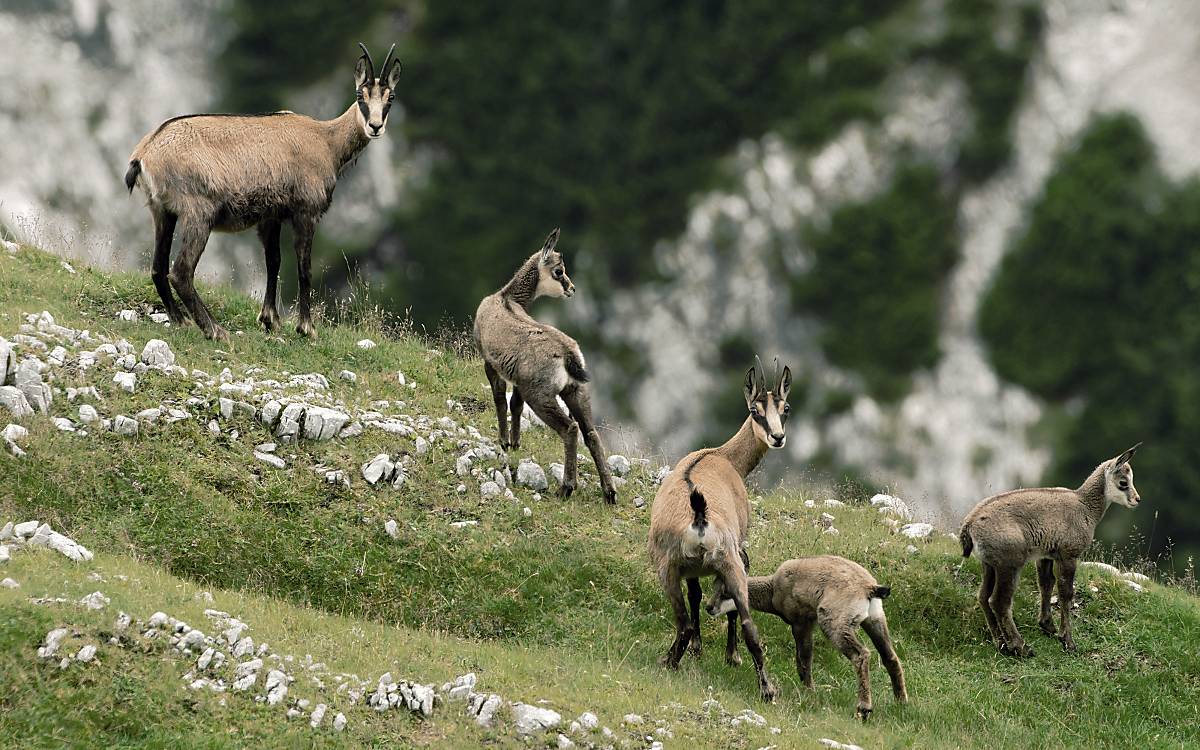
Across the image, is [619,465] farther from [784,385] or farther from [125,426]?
[125,426]

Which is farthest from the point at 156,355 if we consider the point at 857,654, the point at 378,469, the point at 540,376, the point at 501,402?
the point at 857,654

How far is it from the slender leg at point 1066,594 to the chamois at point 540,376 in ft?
15.2

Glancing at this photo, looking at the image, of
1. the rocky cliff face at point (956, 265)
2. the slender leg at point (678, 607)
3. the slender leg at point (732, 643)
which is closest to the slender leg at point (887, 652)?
the slender leg at point (732, 643)

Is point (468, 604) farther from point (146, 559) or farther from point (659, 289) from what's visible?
point (659, 289)

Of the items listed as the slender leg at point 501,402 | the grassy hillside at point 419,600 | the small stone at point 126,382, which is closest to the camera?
the grassy hillside at point 419,600

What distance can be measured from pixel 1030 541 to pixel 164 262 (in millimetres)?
9948

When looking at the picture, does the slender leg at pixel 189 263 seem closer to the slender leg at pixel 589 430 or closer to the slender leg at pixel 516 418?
the slender leg at pixel 516 418

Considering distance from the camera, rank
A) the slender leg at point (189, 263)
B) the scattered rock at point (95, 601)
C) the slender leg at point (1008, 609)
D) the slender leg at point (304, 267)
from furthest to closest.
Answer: the slender leg at point (304, 267), the slender leg at point (189, 263), the slender leg at point (1008, 609), the scattered rock at point (95, 601)

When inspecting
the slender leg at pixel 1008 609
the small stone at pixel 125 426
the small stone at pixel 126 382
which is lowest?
the slender leg at pixel 1008 609

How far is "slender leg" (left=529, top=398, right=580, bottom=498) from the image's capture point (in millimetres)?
13703

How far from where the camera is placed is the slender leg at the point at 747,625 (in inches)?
428

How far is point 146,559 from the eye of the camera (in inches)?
457

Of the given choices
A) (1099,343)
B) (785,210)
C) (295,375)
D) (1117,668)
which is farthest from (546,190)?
(1117,668)

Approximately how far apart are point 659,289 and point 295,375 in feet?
122
